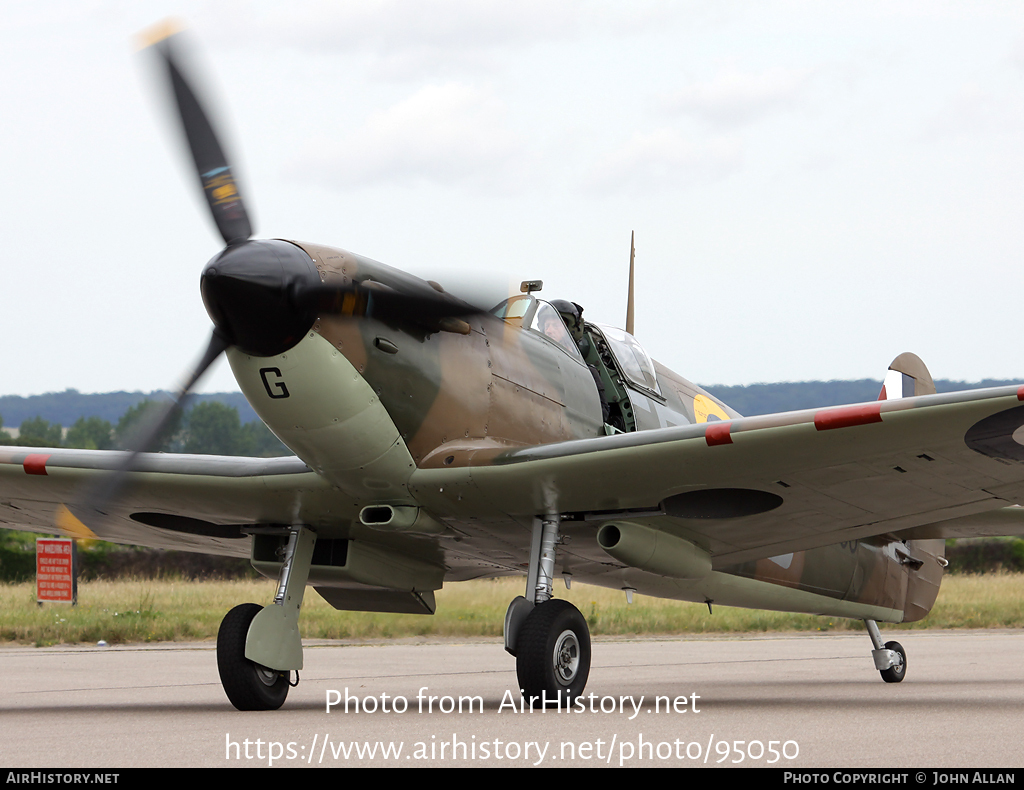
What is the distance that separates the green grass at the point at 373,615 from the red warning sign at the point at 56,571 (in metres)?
0.28

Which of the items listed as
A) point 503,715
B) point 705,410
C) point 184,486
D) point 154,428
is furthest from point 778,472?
point 184,486

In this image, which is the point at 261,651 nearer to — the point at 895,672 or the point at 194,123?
the point at 194,123

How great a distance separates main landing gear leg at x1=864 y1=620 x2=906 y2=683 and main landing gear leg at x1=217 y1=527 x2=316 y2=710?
6030 millimetres

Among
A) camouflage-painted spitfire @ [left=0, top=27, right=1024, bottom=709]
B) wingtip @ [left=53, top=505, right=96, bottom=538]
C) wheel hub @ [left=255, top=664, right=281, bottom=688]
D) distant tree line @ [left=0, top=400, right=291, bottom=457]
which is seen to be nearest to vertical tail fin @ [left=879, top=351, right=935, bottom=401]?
camouflage-painted spitfire @ [left=0, top=27, right=1024, bottom=709]

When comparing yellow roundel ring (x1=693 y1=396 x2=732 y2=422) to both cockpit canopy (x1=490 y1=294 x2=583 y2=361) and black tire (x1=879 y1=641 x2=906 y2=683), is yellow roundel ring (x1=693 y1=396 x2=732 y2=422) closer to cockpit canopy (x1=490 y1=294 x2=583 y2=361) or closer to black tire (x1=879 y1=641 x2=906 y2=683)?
cockpit canopy (x1=490 y1=294 x2=583 y2=361)

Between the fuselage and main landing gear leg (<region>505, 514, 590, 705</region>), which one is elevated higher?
the fuselage

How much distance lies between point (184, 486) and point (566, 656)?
3.13m

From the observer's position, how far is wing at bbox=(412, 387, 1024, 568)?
6.88 metres

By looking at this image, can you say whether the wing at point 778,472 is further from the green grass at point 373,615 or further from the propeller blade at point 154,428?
the green grass at point 373,615

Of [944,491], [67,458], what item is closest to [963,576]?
[944,491]

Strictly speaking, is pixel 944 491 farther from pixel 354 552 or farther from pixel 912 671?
pixel 912 671

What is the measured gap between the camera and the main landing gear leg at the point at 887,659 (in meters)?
11.5

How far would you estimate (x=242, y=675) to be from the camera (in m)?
8.02
